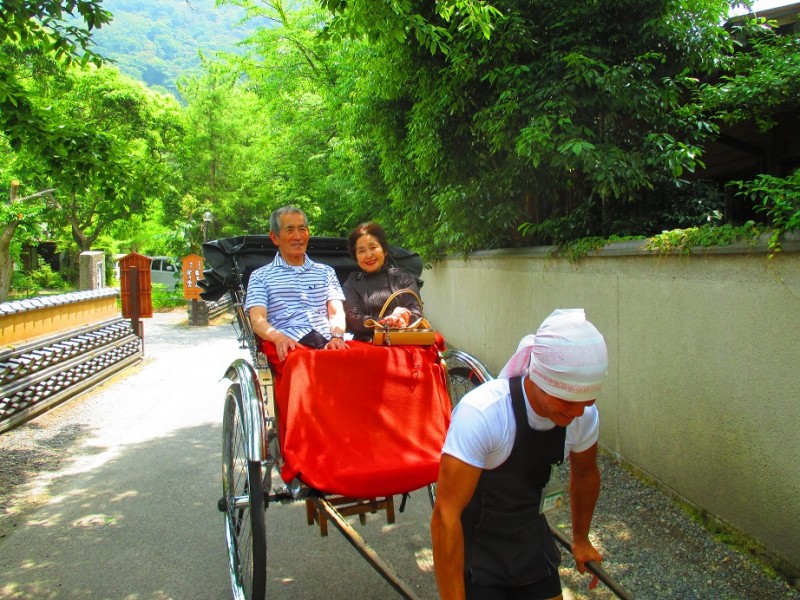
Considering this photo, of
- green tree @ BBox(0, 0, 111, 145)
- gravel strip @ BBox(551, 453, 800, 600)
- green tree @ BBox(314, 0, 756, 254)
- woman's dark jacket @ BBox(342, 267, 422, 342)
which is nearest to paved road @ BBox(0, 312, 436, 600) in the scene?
gravel strip @ BBox(551, 453, 800, 600)

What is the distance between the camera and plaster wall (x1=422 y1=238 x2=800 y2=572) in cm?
290

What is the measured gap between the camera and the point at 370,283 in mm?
3842

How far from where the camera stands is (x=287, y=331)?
344 cm

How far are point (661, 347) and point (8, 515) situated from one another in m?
4.26

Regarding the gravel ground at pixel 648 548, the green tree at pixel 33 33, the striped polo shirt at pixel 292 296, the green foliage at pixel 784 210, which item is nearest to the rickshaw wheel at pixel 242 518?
the striped polo shirt at pixel 292 296

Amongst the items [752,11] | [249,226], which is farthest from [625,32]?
[249,226]

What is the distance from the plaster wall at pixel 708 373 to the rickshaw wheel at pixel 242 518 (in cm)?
240

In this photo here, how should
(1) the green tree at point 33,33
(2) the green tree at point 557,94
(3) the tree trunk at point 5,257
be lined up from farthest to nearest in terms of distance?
1. (3) the tree trunk at point 5,257
2. (2) the green tree at point 557,94
3. (1) the green tree at point 33,33

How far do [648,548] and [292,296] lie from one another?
238cm

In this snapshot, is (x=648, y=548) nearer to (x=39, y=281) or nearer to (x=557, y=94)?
(x=557, y=94)

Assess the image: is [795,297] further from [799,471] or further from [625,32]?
[625,32]

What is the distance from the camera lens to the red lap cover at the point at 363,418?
2477mm

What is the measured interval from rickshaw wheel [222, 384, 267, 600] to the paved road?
0.20 meters

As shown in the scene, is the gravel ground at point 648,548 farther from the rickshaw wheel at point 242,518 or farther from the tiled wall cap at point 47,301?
the tiled wall cap at point 47,301
